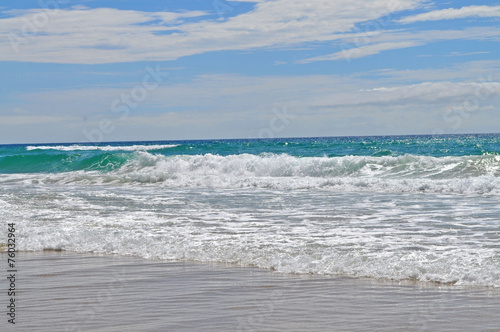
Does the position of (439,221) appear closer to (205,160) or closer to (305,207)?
(305,207)

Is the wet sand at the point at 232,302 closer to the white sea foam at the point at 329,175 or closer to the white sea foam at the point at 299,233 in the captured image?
the white sea foam at the point at 299,233

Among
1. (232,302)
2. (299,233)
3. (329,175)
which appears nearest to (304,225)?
(299,233)

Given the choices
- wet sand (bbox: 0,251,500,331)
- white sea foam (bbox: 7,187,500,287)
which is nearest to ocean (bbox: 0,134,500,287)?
white sea foam (bbox: 7,187,500,287)

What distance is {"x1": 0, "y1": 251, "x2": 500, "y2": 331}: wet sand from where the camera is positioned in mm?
4824

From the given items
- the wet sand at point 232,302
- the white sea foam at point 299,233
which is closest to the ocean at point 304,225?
the white sea foam at point 299,233

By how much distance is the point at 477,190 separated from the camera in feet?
54.5

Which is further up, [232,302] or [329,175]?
[232,302]

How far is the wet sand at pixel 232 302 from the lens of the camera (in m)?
4.82

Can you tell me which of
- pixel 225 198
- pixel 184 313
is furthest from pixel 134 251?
pixel 225 198

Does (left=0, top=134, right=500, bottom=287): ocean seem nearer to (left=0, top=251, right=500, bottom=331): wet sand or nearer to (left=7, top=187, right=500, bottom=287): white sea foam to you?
(left=7, top=187, right=500, bottom=287): white sea foam

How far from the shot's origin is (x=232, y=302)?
5629mm

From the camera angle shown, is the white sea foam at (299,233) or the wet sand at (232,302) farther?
the white sea foam at (299,233)

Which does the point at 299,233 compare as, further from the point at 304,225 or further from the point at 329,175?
the point at 329,175

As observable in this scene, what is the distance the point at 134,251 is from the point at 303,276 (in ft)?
10.2
